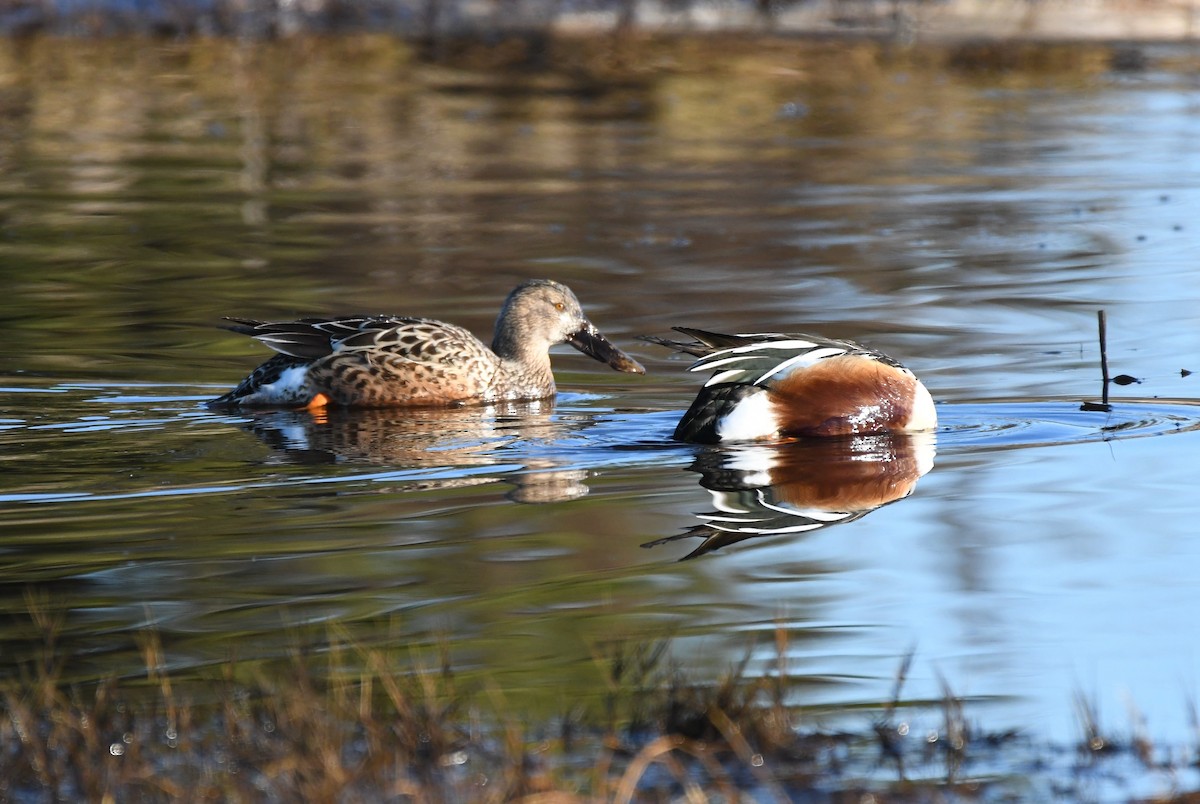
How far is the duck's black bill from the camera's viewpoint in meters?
8.96

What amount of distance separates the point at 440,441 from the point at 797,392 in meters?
1.57

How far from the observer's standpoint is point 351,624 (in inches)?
183

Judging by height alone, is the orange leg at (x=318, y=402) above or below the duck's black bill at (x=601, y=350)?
below

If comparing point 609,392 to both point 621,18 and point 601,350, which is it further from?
point 621,18

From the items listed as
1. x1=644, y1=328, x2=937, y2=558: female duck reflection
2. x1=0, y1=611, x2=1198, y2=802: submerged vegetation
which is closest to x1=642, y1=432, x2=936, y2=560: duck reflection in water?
x1=644, y1=328, x2=937, y2=558: female duck reflection

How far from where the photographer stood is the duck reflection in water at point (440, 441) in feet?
21.6

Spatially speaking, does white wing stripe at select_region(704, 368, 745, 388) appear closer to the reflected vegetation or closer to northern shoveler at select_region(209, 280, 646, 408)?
the reflected vegetation

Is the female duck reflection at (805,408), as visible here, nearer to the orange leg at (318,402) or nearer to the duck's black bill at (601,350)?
the duck's black bill at (601,350)

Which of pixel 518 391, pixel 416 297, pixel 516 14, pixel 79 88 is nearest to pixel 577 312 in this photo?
pixel 518 391

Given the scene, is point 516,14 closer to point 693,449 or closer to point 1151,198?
point 1151,198

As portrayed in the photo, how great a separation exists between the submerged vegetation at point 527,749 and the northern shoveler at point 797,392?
299cm

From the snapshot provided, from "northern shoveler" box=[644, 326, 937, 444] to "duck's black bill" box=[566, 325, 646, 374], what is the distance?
1.86 m

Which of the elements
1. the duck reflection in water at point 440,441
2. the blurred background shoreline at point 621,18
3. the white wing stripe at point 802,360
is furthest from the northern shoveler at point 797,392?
the blurred background shoreline at point 621,18

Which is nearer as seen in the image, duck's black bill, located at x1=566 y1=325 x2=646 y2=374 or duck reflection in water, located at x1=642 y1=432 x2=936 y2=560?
duck reflection in water, located at x1=642 y1=432 x2=936 y2=560
